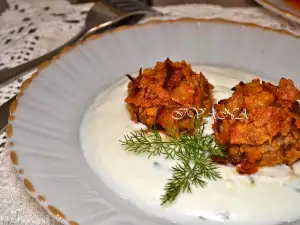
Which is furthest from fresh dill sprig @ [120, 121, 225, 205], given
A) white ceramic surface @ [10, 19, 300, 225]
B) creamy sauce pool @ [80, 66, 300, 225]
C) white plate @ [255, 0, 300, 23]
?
white plate @ [255, 0, 300, 23]

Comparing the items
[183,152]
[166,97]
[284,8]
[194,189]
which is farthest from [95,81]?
[284,8]

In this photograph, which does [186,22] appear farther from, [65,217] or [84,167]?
[65,217]

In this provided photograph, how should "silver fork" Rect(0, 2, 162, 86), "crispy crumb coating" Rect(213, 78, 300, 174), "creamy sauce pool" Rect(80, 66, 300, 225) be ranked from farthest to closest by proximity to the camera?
"silver fork" Rect(0, 2, 162, 86) → "crispy crumb coating" Rect(213, 78, 300, 174) → "creamy sauce pool" Rect(80, 66, 300, 225)

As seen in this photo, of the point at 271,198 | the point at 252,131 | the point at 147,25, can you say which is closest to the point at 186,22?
the point at 147,25

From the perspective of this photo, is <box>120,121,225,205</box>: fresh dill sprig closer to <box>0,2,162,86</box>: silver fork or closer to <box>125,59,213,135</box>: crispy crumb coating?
<box>125,59,213,135</box>: crispy crumb coating

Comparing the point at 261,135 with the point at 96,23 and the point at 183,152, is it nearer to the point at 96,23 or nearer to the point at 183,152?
the point at 183,152

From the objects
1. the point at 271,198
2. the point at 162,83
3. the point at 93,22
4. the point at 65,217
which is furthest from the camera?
the point at 93,22
